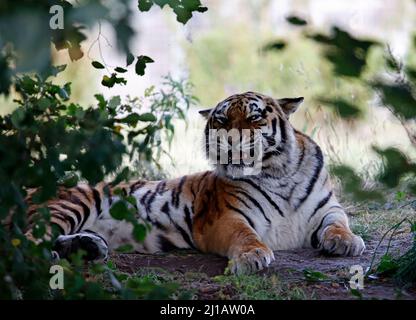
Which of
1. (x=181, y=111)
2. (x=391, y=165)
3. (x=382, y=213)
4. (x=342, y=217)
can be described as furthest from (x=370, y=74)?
(x=181, y=111)

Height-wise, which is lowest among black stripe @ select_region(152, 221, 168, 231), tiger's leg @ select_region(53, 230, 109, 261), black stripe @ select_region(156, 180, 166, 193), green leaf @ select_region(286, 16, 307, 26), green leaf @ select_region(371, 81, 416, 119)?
tiger's leg @ select_region(53, 230, 109, 261)

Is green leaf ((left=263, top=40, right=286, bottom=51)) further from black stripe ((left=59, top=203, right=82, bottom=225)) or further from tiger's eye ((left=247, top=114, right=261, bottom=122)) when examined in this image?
black stripe ((left=59, top=203, right=82, bottom=225))

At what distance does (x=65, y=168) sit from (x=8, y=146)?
320 mm

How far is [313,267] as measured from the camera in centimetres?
441

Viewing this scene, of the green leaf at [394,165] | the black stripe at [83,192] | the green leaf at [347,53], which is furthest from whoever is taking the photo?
the black stripe at [83,192]

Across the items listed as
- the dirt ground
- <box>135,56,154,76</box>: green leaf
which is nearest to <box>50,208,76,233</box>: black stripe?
the dirt ground

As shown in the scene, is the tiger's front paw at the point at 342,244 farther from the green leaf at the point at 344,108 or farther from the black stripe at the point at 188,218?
the green leaf at the point at 344,108

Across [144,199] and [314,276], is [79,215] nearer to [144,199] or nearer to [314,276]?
[144,199]

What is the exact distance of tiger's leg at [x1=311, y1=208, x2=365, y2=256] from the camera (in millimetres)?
4675

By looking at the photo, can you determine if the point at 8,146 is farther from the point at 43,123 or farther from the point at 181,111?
the point at 181,111

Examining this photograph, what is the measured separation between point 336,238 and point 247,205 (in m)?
0.67

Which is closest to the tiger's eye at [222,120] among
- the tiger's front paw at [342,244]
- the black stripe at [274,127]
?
the black stripe at [274,127]

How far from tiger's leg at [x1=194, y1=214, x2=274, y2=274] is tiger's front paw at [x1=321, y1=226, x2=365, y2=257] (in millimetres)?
452

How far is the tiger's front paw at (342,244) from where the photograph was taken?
15.3 ft
